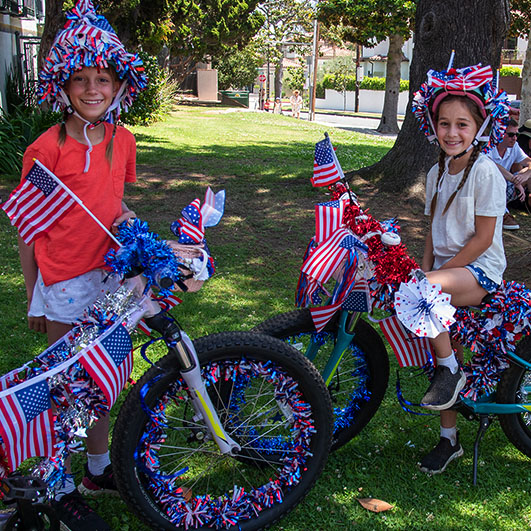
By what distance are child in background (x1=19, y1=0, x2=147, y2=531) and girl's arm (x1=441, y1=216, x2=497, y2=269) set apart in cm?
158

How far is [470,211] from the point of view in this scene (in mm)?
2873

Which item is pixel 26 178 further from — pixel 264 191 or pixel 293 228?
pixel 264 191

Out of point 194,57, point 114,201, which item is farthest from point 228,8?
point 114,201

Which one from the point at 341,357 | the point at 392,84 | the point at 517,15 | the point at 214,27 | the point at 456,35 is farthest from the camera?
the point at 214,27

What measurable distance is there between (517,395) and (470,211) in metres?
1.00

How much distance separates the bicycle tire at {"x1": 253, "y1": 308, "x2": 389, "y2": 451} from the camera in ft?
9.66

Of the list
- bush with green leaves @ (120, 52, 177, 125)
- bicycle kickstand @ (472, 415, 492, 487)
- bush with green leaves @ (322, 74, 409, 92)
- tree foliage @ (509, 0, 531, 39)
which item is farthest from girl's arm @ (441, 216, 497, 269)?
bush with green leaves @ (322, 74, 409, 92)

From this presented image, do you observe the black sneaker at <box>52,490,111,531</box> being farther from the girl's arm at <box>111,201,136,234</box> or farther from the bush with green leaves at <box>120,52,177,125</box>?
the bush with green leaves at <box>120,52,177,125</box>

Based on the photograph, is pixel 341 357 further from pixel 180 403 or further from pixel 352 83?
pixel 352 83

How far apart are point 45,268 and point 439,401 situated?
6.23 feet

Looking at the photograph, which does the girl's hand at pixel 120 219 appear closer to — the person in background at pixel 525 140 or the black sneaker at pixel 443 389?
the black sneaker at pixel 443 389

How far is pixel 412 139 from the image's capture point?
8500mm

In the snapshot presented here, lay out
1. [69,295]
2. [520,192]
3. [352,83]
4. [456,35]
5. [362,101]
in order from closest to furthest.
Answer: [69,295]
[456,35]
[520,192]
[362,101]
[352,83]

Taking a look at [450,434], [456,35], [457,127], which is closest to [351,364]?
[450,434]
